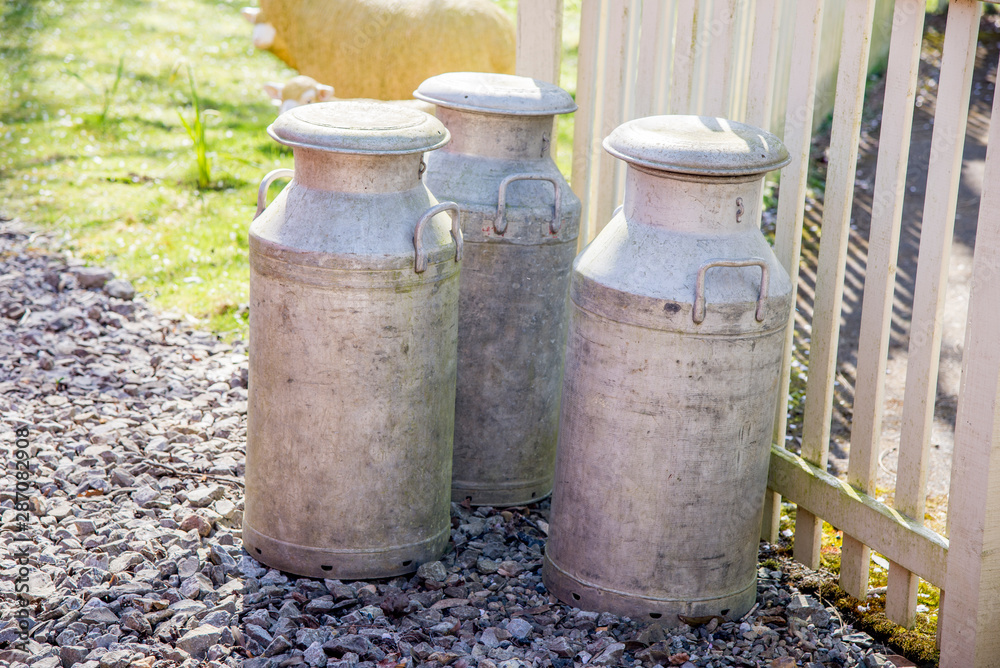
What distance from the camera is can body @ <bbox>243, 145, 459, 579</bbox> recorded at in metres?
2.88

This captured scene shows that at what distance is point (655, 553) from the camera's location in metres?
2.90

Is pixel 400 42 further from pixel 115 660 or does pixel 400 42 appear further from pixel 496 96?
pixel 115 660

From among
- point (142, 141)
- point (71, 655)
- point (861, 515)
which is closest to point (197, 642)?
point (71, 655)

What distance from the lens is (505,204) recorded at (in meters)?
3.33

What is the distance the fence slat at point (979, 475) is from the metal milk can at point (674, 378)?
497 mm

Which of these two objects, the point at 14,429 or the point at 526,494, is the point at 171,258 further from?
the point at 526,494

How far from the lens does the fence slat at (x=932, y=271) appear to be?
2613 mm

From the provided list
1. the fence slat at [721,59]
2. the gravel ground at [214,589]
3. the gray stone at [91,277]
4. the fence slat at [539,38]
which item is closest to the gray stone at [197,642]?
the gravel ground at [214,589]

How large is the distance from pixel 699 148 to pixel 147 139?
5896 mm

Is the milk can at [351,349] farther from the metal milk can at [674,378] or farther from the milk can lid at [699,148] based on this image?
the milk can lid at [699,148]

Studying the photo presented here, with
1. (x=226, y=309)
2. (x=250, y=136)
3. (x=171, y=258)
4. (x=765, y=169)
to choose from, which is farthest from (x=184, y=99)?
(x=765, y=169)

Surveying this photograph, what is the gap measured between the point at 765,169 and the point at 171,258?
156 inches

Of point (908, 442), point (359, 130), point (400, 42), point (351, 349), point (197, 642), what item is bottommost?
point (197, 642)

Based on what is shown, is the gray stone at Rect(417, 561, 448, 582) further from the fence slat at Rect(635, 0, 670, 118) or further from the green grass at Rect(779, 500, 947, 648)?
the fence slat at Rect(635, 0, 670, 118)
